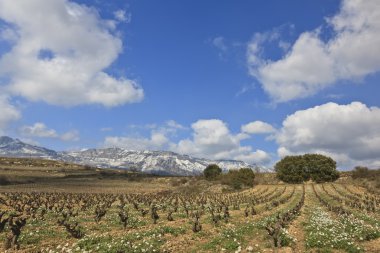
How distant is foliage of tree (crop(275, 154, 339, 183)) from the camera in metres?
122

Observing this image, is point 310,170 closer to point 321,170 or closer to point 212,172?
point 321,170

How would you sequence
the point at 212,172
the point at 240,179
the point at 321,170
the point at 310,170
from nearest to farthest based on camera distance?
1. the point at 240,179
2. the point at 321,170
3. the point at 310,170
4. the point at 212,172

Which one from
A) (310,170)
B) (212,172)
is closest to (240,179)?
(310,170)

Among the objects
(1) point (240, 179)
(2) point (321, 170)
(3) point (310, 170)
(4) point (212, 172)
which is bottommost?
(1) point (240, 179)

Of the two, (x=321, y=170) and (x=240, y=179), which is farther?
(x=321, y=170)

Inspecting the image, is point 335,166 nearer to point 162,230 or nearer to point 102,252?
point 162,230

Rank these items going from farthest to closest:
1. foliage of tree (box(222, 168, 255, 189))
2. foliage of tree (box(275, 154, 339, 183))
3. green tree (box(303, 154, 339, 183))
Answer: foliage of tree (box(275, 154, 339, 183))
green tree (box(303, 154, 339, 183))
foliage of tree (box(222, 168, 255, 189))

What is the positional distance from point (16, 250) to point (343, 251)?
58.2 feet

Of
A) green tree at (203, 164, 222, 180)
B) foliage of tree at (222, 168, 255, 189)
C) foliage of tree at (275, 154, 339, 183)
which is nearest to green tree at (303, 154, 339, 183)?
foliage of tree at (275, 154, 339, 183)

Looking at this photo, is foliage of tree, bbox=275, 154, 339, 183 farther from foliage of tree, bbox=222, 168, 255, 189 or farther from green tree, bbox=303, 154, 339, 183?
foliage of tree, bbox=222, 168, 255, 189

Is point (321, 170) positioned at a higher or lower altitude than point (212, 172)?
higher

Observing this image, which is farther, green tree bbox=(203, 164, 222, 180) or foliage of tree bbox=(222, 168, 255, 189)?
green tree bbox=(203, 164, 222, 180)

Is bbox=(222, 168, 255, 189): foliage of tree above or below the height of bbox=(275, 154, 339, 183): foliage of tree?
below

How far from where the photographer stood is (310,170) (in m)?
123
